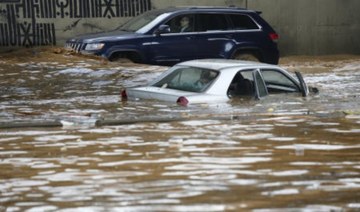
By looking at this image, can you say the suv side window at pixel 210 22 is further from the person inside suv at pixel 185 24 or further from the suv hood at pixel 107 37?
the suv hood at pixel 107 37

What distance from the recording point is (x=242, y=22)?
2388 cm

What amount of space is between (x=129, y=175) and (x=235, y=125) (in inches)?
152

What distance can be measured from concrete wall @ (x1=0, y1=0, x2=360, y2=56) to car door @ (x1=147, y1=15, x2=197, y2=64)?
15.0ft

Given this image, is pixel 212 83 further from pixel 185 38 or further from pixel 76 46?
pixel 185 38

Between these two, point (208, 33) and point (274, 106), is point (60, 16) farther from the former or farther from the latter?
point (274, 106)

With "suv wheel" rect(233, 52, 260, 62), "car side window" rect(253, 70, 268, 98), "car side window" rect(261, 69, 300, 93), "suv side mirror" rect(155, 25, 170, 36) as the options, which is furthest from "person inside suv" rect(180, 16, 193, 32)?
"car side window" rect(253, 70, 268, 98)

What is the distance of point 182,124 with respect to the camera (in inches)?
518

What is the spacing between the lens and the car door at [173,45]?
22.5m

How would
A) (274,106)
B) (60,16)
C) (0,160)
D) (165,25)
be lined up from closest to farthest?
(0,160) < (274,106) < (165,25) < (60,16)

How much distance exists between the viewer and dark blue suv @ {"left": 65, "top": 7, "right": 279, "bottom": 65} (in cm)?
2194

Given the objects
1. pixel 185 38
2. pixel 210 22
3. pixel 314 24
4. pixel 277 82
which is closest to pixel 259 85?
pixel 277 82

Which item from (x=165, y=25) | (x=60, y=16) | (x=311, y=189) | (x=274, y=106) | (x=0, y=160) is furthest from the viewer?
(x=60, y=16)

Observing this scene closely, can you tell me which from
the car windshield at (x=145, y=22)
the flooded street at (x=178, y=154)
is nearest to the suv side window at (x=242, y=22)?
the car windshield at (x=145, y=22)

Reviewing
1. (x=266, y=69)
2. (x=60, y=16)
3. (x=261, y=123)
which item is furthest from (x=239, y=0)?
(x=261, y=123)
